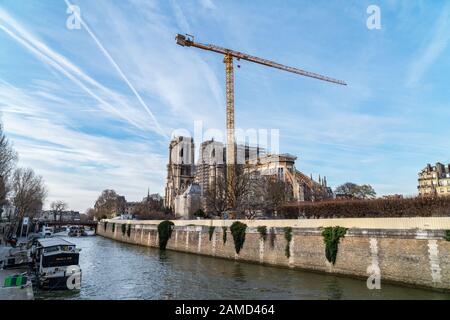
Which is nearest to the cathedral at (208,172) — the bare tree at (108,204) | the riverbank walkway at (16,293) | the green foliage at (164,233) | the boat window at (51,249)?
the green foliage at (164,233)

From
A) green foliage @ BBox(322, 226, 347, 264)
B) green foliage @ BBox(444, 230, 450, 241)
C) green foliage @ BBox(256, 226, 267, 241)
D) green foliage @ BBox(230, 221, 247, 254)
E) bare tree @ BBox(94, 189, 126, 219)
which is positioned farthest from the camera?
bare tree @ BBox(94, 189, 126, 219)

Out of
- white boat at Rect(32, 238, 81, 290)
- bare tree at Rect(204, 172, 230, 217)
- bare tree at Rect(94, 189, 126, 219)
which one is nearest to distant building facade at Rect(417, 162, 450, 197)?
bare tree at Rect(204, 172, 230, 217)

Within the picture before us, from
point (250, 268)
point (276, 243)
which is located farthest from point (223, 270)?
point (276, 243)

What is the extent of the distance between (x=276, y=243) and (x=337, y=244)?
572 cm

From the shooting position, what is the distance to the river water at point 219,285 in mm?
16875

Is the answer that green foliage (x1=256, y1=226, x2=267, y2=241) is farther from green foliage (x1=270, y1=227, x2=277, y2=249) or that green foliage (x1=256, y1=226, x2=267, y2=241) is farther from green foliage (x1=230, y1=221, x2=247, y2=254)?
green foliage (x1=230, y1=221, x2=247, y2=254)

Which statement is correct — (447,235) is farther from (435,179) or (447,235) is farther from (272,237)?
(435,179)

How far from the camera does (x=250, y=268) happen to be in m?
26.0

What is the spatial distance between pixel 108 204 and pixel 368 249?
116 meters

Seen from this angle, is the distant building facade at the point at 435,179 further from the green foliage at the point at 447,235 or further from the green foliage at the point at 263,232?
the green foliage at the point at 447,235

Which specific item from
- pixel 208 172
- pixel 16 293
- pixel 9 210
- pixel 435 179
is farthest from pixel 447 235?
pixel 208 172

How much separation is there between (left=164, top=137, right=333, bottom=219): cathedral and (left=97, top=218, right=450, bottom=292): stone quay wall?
98.3ft

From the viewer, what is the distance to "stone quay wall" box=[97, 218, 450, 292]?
17.3m
